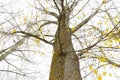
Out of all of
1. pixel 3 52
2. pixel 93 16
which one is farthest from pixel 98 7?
pixel 3 52

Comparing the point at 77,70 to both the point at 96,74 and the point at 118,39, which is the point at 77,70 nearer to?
the point at 96,74

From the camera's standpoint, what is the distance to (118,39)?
2680 mm

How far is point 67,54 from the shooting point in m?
2.73

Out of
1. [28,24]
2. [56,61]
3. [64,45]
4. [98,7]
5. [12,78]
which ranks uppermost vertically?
[98,7]

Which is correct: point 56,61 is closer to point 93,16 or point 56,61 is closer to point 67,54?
point 67,54

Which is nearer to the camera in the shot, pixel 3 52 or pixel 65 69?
pixel 65 69

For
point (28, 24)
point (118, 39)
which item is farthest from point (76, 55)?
point (28, 24)

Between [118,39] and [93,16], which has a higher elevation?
[93,16]

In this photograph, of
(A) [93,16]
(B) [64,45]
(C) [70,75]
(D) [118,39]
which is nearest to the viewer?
(C) [70,75]

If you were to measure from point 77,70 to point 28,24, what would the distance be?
129 centimetres

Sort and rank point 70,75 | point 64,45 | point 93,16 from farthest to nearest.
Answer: point 93,16 → point 64,45 → point 70,75

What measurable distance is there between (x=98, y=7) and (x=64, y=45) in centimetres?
170

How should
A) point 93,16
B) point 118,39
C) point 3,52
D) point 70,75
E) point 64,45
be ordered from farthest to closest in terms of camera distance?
point 93,16
point 3,52
point 64,45
point 118,39
point 70,75

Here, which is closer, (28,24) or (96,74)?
(96,74)
